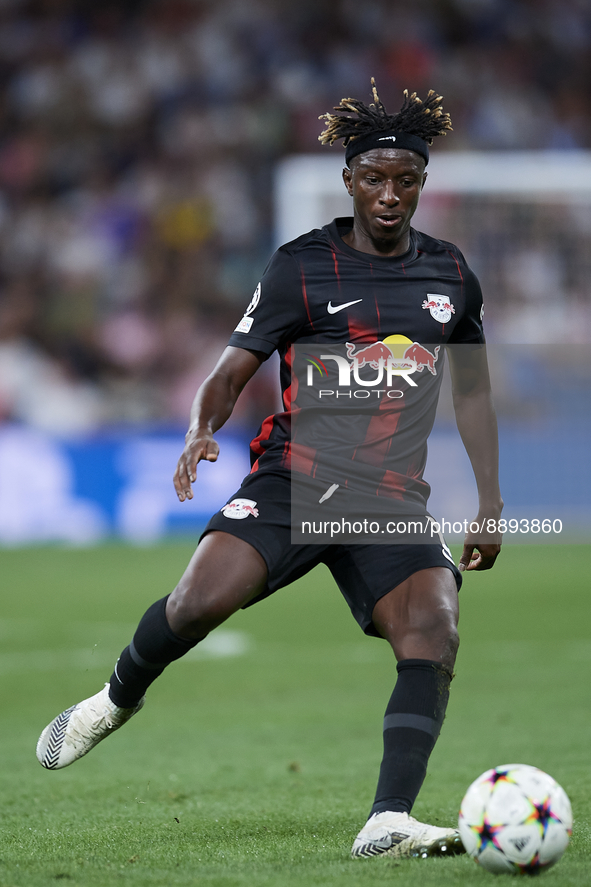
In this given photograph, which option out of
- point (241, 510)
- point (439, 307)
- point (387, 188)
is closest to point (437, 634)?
point (241, 510)

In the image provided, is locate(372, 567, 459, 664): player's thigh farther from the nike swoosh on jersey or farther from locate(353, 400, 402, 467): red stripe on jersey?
the nike swoosh on jersey

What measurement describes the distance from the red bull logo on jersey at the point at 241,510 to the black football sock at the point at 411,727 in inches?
25.3

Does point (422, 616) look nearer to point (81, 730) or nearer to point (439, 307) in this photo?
point (439, 307)

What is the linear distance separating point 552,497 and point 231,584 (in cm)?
947

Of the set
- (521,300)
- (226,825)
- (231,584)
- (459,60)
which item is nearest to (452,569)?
(231,584)

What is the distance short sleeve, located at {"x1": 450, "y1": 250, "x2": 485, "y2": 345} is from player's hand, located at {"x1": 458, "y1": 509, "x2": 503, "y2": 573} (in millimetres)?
578

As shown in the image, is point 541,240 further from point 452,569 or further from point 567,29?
point 452,569

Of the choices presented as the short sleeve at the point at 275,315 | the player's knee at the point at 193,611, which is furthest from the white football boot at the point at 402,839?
the short sleeve at the point at 275,315

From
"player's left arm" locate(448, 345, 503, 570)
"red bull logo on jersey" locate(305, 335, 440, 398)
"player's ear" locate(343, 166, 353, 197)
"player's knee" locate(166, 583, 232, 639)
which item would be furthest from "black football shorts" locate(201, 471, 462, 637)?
"player's ear" locate(343, 166, 353, 197)

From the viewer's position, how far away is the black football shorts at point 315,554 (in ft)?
11.9

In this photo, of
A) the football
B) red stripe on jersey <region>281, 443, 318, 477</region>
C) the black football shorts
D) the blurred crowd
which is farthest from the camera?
the blurred crowd

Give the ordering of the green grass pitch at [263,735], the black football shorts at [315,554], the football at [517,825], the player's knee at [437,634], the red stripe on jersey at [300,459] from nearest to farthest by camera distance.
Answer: the football at [517,825] → the green grass pitch at [263,735] → the player's knee at [437,634] → the black football shorts at [315,554] → the red stripe on jersey at [300,459]

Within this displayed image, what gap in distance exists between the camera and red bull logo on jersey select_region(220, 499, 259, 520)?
370 cm

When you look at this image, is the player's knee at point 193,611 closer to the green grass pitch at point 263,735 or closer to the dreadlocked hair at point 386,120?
the green grass pitch at point 263,735
